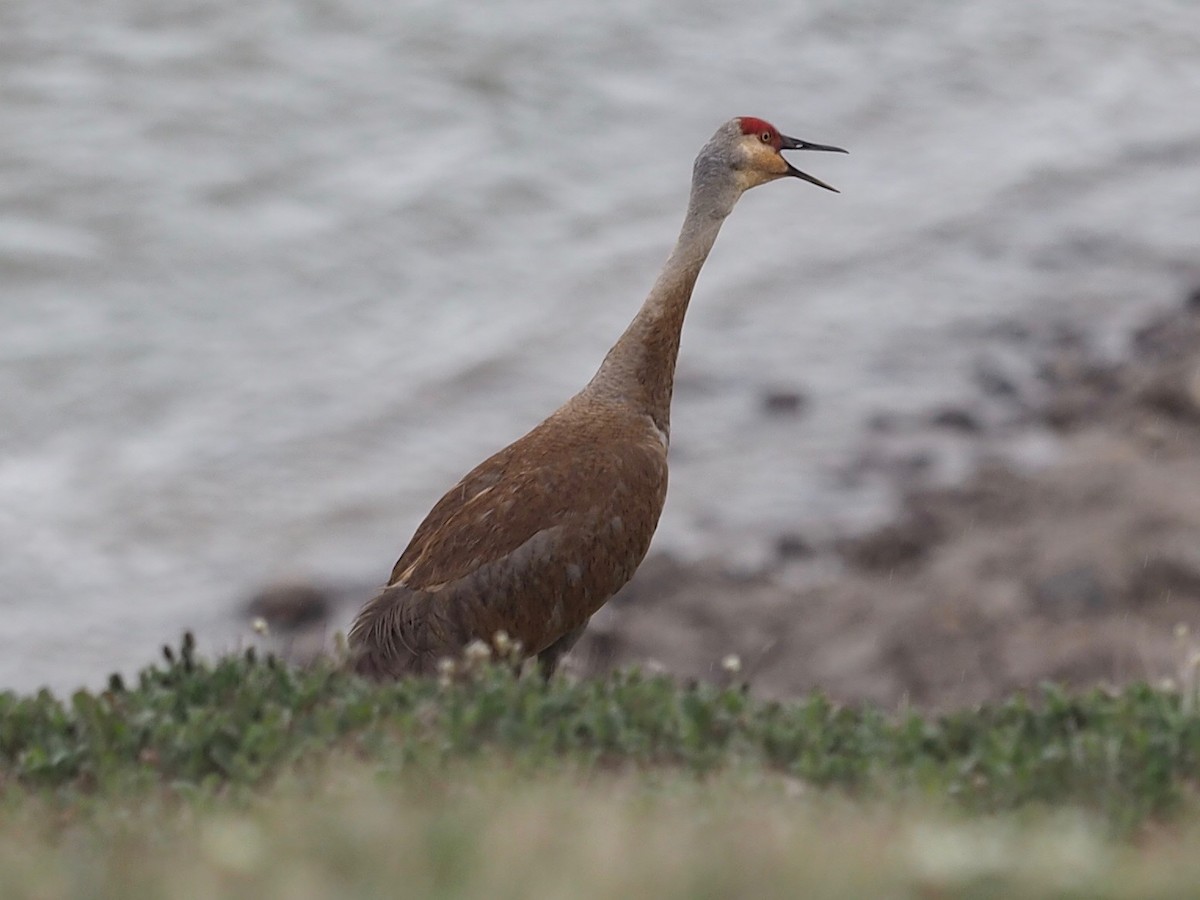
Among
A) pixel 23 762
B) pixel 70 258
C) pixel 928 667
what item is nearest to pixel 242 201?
pixel 70 258

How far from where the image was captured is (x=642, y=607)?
11477mm

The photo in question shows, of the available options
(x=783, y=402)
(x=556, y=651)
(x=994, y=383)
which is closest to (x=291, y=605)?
(x=783, y=402)

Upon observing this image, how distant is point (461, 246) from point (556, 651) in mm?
9697

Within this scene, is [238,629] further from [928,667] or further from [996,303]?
[996,303]

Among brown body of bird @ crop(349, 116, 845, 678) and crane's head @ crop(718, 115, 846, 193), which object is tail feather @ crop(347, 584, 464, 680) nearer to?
brown body of bird @ crop(349, 116, 845, 678)

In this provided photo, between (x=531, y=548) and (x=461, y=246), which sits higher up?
(x=461, y=246)

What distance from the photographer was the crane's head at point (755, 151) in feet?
29.1

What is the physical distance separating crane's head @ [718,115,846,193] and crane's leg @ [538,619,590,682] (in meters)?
2.29

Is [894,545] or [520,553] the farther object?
[894,545]

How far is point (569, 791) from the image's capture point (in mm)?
4695

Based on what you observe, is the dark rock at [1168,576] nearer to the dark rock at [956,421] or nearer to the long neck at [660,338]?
the dark rock at [956,421]

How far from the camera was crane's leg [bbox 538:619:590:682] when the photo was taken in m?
8.02

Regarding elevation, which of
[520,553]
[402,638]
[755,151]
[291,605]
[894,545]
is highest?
[755,151]

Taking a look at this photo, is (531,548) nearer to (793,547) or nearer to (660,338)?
(660,338)
